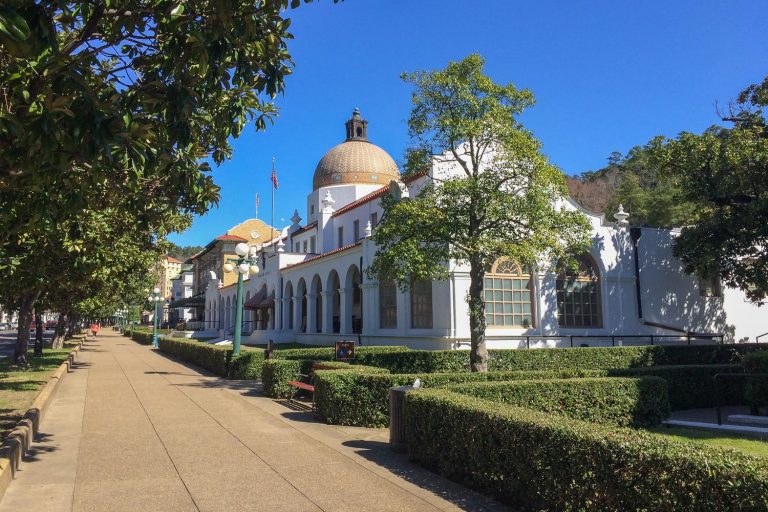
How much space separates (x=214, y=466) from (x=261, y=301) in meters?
32.9

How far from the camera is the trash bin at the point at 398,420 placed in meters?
8.50

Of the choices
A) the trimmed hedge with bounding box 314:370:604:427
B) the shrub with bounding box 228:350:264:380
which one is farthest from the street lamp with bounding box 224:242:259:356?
→ the trimmed hedge with bounding box 314:370:604:427

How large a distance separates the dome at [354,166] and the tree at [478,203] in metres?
25.3

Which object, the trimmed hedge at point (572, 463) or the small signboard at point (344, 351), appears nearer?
the trimmed hedge at point (572, 463)

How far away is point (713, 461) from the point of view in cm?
428

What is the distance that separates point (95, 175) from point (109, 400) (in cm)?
954

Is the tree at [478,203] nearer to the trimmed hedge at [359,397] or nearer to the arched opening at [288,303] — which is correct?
the trimmed hedge at [359,397]

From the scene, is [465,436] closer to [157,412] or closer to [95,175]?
[95,175]

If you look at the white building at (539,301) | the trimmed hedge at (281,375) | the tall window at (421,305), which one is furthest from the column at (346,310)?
the trimmed hedge at (281,375)

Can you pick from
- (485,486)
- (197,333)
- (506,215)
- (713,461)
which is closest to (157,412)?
(485,486)

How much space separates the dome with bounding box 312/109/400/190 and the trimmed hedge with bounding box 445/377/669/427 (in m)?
30.5

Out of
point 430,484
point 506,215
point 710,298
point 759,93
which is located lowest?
point 430,484

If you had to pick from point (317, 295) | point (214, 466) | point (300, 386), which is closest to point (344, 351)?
point (300, 386)

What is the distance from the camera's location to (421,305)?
22688mm
